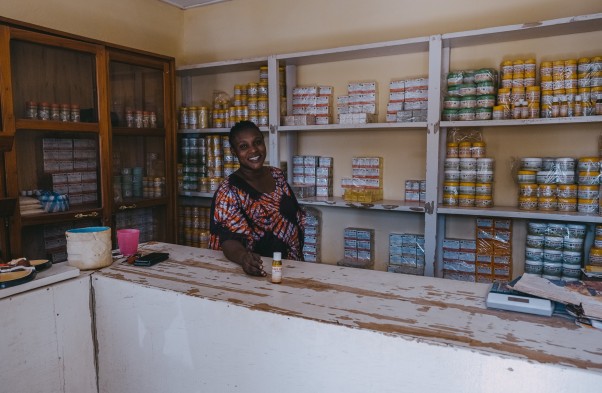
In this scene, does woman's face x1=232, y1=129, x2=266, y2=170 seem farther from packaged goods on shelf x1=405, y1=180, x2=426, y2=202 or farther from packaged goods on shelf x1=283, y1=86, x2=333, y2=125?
packaged goods on shelf x1=405, y1=180, x2=426, y2=202

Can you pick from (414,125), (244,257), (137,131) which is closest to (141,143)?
(137,131)

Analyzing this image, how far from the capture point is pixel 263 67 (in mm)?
3363

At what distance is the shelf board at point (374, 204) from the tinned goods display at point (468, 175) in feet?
0.67

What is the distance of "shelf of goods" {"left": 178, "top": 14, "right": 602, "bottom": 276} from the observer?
265 cm

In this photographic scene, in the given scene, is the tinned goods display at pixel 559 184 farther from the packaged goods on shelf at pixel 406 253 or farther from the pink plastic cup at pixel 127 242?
the pink plastic cup at pixel 127 242

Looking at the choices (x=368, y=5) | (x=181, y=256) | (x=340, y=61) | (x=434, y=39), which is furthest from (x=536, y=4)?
(x=181, y=256)

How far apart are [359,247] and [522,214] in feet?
3.70

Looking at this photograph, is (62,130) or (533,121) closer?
(533,121)

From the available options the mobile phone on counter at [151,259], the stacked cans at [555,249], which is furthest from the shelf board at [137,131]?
the stacked cans at [555,249]

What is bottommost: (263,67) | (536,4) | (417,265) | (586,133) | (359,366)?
(417,265)

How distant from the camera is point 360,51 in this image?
3.04 meters

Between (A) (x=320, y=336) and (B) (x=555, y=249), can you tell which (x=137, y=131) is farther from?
(B) (x=555, y=249)

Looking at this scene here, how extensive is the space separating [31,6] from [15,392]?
2737 millimetres

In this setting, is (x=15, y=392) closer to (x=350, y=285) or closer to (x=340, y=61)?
(x=350, y=285)
